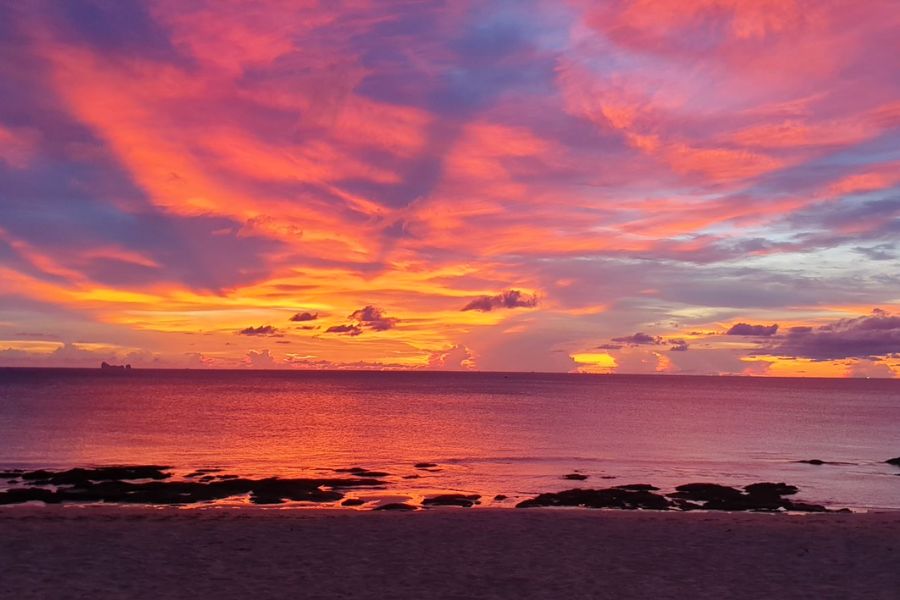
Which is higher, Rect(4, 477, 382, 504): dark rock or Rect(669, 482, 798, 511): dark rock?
Rect(4, 477, 382, 504): dark rock

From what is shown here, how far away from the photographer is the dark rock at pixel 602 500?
32688 mm

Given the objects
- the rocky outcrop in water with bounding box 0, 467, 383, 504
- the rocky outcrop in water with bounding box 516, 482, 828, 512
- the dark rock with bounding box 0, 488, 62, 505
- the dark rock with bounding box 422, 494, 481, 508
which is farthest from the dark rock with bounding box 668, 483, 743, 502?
the dark rock with bounding box 0, 488, 62, 505

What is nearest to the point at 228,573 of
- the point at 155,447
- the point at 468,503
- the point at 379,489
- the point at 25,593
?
the point at 25,593

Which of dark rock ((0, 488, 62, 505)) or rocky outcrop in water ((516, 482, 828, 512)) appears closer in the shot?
dark rock ((0, 488, 62, 505))

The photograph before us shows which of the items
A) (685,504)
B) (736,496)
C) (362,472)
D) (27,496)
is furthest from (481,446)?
(27,496)

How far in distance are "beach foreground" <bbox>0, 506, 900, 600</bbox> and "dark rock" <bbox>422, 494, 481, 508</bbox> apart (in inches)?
206

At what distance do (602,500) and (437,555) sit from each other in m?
15.5

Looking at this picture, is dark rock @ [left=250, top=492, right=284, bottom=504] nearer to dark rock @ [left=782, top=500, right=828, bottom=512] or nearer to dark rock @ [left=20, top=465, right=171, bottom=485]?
dark rock @ [left=20, top=465, right=171, bottom=485]

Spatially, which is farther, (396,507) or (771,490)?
(771,490)

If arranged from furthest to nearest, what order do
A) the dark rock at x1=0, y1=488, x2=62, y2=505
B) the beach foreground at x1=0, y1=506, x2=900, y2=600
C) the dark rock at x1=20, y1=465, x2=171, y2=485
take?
the dark rock at x1=20, y1=465, x2=171, y2=485, the dark rock at x1=0, y1=488, x2=62, y2=505, the beach foreground at x1=0, y1=506, x2=900, y2=600

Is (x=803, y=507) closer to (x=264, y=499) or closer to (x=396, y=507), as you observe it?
(x=396, y=507)

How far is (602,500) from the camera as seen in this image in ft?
110

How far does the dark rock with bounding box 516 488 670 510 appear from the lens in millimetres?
32688

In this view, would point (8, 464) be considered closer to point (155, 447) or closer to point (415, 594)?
point (155, 447)
